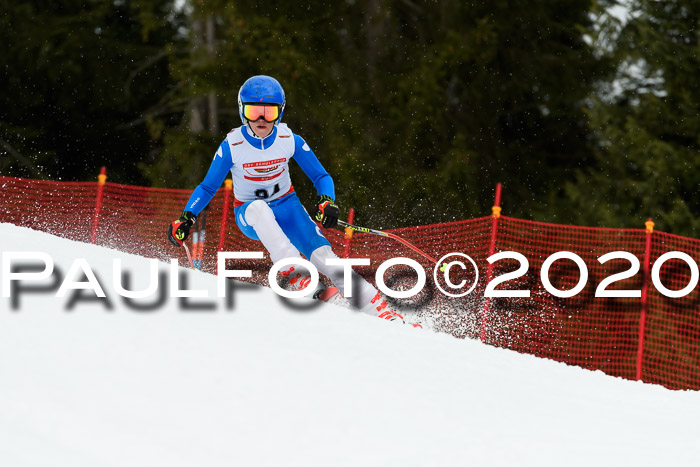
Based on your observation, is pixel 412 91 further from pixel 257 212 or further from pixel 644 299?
pixel 257 212

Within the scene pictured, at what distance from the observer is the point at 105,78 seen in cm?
2230

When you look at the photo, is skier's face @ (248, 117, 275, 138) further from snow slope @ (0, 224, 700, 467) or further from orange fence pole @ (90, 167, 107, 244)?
orange fence pole @ (90, 167, 107, 244)

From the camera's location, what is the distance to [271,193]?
6.82 m

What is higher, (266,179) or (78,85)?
(78,85)

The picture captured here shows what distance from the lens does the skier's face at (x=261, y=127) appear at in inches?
258

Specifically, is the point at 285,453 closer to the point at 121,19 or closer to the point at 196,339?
the point at 196,339

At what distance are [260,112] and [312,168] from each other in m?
0.70

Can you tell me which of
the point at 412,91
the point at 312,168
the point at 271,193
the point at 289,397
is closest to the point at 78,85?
the point at 412,91

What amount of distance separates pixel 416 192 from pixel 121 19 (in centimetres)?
978

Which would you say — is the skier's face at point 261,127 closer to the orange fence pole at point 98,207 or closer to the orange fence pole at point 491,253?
the orange fence pole at point 491,253

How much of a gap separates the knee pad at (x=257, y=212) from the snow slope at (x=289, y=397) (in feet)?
1.88

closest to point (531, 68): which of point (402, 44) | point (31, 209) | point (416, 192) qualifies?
point (402, 44)

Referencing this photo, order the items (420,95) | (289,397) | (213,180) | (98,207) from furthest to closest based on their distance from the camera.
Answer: (420,95)
(98,207)
(213,180)
(289,397)

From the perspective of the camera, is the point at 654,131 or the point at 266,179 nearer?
the point at 266,179
